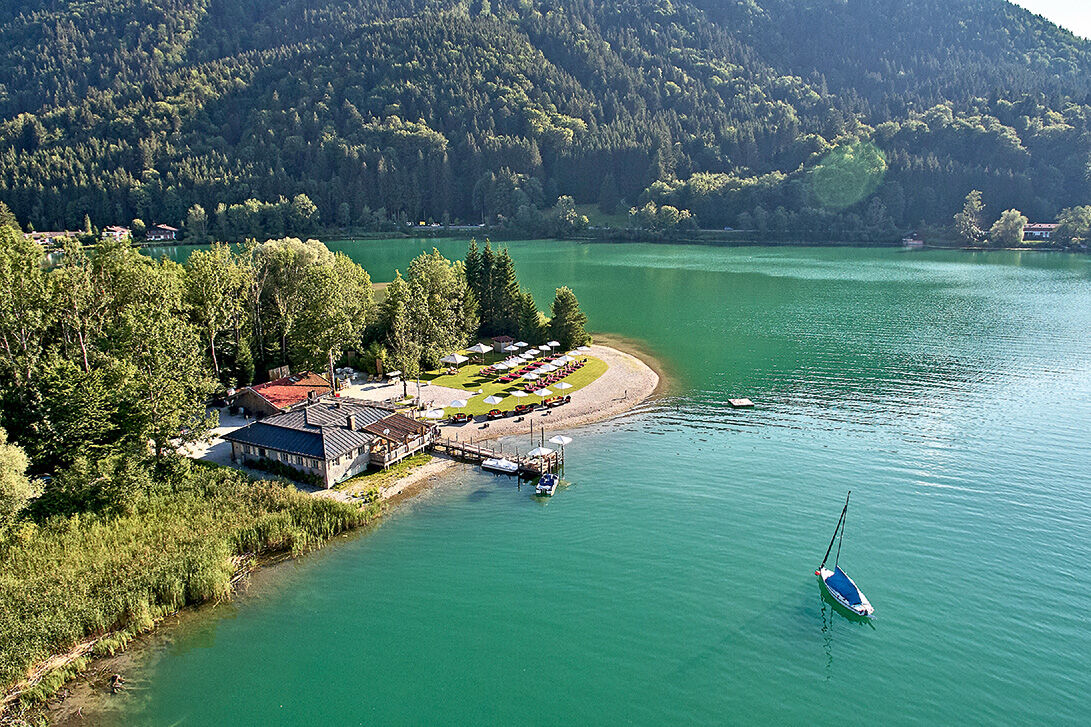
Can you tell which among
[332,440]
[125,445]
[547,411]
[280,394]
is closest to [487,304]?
[547,411]

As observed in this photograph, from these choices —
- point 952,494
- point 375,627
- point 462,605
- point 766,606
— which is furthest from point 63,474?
point 952,494

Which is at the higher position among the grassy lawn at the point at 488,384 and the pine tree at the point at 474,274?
the pine tree at the point at 474,274

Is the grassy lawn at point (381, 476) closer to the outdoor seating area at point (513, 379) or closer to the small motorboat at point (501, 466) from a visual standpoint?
the small motorboat at point (501, 466)

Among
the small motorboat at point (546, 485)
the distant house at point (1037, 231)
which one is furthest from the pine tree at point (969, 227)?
the small motorboat at point (546, 485)

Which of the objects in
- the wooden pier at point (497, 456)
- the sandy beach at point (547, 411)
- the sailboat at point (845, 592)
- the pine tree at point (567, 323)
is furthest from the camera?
the pine tree at point (567, 323)

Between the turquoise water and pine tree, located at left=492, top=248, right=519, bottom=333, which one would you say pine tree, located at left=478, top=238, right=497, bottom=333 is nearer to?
pine tree, located at left=492, top=248, right=519, bottom=333

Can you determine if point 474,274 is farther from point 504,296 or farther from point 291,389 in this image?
point 291,389
